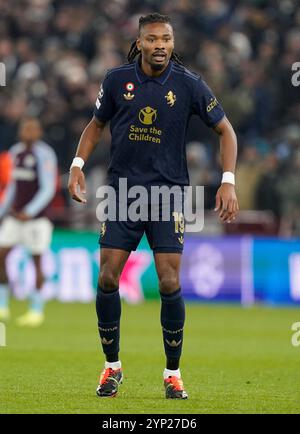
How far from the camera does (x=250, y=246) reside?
19.0 meters

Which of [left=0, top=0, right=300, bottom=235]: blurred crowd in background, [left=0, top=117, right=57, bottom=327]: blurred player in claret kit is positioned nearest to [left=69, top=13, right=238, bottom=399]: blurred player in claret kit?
[left=0, top=117, right=57, bottom=327]: blurred player in claret kit

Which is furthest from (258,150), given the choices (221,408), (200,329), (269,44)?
(221,408)

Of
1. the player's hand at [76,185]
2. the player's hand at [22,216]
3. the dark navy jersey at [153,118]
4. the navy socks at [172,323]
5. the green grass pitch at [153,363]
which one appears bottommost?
the green grass pitch at [153,363]

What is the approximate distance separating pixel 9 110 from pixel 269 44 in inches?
187

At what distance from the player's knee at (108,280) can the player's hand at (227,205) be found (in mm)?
840

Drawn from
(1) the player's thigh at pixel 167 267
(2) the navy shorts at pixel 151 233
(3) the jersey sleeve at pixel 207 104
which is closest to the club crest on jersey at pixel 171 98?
(3) the jersey sleeve at pixel 207 104

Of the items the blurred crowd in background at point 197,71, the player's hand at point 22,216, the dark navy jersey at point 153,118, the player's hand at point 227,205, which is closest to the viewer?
the player's hand at point 227,205

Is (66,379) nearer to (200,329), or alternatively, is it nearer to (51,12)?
(200,329)

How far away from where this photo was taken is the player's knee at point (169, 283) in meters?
8.35

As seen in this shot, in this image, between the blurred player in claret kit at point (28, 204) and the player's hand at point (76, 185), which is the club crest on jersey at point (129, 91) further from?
the blurred player in claret kit at point (28, 204)

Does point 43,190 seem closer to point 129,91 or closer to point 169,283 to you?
point 129,91

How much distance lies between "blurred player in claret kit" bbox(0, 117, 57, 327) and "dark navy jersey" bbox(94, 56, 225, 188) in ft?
25.0

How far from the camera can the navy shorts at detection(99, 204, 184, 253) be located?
8406 millimetres

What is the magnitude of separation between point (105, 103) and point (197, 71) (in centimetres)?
1281
